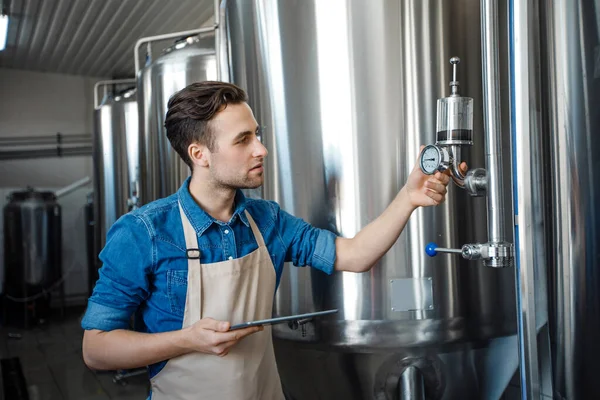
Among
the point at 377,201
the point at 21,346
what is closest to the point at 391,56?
the point at 377,201

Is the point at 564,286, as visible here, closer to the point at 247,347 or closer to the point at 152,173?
the point at 247,347

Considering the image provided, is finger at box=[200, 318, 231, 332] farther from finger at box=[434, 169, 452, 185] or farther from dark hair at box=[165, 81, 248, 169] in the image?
finger at box=[434, 169, 452, 185]

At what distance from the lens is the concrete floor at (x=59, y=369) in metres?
3.96

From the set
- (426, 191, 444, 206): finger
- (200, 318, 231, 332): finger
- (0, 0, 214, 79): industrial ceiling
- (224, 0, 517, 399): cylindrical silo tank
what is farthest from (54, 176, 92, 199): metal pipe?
(426, 191, 444, 206): finger

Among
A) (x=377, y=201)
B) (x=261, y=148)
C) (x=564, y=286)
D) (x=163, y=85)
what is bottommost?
(x=564, y=286)

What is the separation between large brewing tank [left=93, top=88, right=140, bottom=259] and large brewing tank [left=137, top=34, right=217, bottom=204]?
1378 millimetres

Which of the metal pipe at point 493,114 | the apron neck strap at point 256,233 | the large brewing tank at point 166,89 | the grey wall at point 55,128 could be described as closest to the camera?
the metal pipe at point 493,114

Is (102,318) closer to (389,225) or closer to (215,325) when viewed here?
(215,325)

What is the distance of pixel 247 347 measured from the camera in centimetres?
145

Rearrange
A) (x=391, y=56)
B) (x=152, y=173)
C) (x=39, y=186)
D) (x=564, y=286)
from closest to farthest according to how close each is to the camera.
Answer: (x=564, y=286)
(x=391, y=56)
(x=152, y=173)
(x=39, y=186)

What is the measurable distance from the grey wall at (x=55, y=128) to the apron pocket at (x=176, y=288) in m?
7.13

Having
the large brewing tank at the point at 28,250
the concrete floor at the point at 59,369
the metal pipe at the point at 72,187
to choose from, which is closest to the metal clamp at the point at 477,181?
the concrete floor at the point at 59,369

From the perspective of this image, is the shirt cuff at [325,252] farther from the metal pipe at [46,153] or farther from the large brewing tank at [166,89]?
the metal pipe at [46,153]

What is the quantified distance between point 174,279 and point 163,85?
88.7 inches
